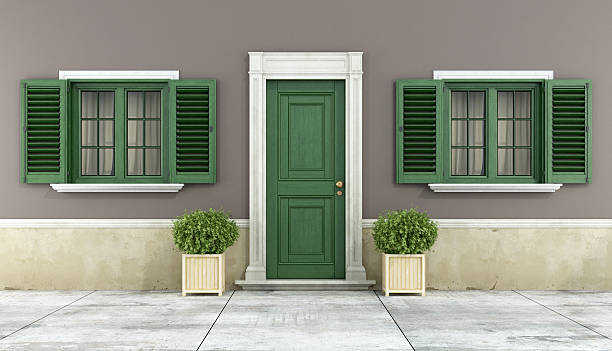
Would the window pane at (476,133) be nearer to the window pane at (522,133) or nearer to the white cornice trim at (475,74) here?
the window pane at (522,133)

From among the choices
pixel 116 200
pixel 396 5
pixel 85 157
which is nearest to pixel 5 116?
pixel 85 157

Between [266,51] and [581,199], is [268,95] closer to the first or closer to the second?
[266,51]

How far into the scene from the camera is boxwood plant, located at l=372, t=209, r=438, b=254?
6219mm

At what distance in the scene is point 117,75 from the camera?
22.1 ft

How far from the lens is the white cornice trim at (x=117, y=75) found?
6730 millimetres

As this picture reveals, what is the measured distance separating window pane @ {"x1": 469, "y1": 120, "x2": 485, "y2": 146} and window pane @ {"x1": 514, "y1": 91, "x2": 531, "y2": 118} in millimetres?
454

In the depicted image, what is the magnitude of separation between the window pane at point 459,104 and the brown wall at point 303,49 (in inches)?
14.0

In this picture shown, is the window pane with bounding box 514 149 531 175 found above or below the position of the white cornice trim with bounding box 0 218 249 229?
above

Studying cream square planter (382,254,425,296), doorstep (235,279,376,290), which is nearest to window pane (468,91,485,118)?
cream square planter (382,254,425,296)

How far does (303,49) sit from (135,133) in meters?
2.16

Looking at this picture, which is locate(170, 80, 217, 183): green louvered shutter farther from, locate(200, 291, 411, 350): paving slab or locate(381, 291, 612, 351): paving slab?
locate(381, 291, 612, 351): paving slab

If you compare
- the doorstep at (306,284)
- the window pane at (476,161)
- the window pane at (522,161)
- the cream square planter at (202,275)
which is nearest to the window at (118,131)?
the cream square planter at (202,275)

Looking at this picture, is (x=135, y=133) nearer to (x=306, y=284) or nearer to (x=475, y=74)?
(x=306, y=284)

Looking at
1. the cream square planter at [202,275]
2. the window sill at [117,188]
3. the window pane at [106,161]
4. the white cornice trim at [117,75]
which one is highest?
the white cornice trim at [117,75]
